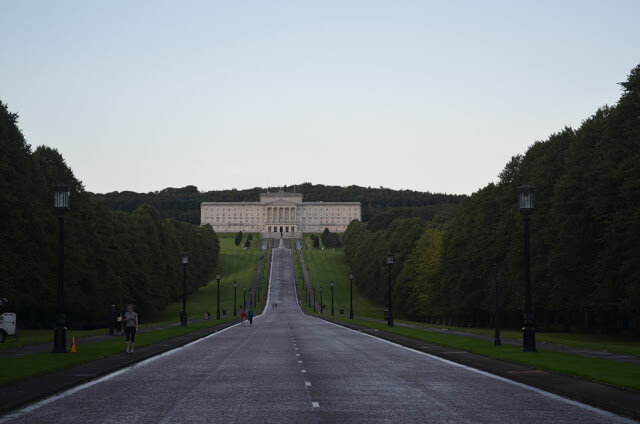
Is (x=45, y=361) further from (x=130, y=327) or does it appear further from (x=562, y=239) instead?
(x=562, y=239)

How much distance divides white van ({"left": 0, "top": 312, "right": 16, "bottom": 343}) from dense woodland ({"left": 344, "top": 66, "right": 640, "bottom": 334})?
29.2 meters

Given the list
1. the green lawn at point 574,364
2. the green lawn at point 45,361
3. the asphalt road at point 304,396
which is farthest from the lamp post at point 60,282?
the green lawn at point 574,364

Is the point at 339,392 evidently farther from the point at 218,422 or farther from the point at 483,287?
the point at 483,287

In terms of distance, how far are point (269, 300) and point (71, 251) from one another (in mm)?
89558

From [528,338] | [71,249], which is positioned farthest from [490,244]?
[528,338]

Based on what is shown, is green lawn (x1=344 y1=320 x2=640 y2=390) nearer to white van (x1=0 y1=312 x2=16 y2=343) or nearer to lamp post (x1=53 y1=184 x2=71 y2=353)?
lamp post (x1=53 y1=184 x2=71 y2=353)

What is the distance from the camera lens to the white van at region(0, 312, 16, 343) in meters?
43.2

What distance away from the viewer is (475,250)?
3349 inches

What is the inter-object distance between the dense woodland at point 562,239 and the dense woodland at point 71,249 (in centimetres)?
3209

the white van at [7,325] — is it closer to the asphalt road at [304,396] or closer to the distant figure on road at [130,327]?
the distant figure on road at [130,327]

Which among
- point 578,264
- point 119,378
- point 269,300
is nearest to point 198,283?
point 269,300

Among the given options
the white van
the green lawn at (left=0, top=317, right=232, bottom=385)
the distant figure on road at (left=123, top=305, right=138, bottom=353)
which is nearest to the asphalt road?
the green lawn at (left=0, top=317, right=232, bottom=385)

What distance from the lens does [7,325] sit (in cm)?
4369

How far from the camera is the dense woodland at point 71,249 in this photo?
58.7 meters
